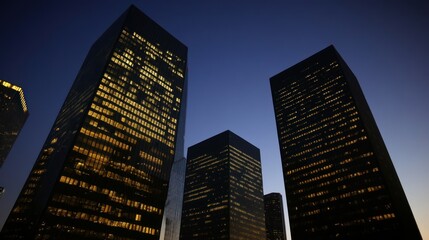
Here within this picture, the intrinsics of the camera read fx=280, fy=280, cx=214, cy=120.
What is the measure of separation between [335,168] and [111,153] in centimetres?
11261

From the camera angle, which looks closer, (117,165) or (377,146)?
(117,165)

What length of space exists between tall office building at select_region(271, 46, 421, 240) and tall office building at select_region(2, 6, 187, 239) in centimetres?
8154

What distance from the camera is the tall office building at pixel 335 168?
12512 cm

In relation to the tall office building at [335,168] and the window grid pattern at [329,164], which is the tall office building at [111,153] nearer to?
the window grid pattern at [329,164]

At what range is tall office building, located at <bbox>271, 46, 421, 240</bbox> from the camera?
12512cm

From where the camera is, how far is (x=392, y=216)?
119 m

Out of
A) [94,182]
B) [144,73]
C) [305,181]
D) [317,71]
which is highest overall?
[317,71]

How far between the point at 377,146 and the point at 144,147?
398 ft

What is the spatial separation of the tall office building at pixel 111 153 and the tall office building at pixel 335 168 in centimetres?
8154

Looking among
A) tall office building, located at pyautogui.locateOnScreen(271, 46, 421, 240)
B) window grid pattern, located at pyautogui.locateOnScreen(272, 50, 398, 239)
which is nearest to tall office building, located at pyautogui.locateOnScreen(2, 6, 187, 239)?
window grid pattern, located at pyautogui.locateOnScreen(272, 50, 398, 239)

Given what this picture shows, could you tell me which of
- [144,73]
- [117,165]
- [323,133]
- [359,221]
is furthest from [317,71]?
[117,165]

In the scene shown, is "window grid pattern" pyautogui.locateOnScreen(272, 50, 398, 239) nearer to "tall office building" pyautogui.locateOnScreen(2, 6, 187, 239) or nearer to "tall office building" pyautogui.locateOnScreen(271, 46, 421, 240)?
"tall office building" pyautogui.locateOnScreen(271, 46, 421, 240)

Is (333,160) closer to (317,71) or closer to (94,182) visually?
(317,71)

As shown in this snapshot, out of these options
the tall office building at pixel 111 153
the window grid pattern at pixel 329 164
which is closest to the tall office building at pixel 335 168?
the window grid pattern at pixel 329 164
